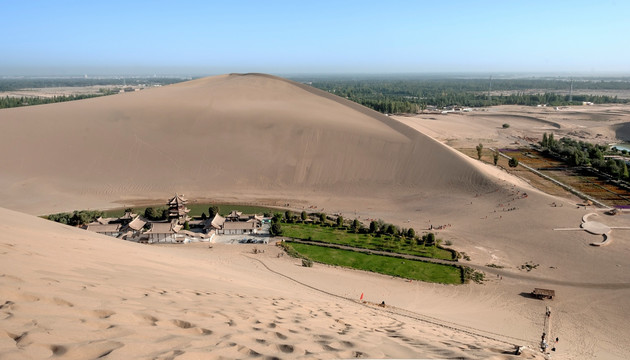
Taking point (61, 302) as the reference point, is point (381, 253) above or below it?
below

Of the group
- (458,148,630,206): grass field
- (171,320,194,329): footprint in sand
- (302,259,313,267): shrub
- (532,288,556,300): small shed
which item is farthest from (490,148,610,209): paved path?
(171,320,194,329): footprint in sand

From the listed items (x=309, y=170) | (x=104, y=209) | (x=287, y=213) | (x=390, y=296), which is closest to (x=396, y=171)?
(x=309, y=170)

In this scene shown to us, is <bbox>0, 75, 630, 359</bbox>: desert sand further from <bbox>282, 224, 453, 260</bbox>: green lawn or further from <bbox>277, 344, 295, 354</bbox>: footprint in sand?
<bbox>282, 224, 453, 260</bbox>: green lawn

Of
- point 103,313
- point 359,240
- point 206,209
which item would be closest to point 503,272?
point 359,240

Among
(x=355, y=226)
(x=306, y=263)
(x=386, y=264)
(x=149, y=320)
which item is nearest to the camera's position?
(x=149, y=320)

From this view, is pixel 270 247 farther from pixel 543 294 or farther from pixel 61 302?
pixel 61 302
